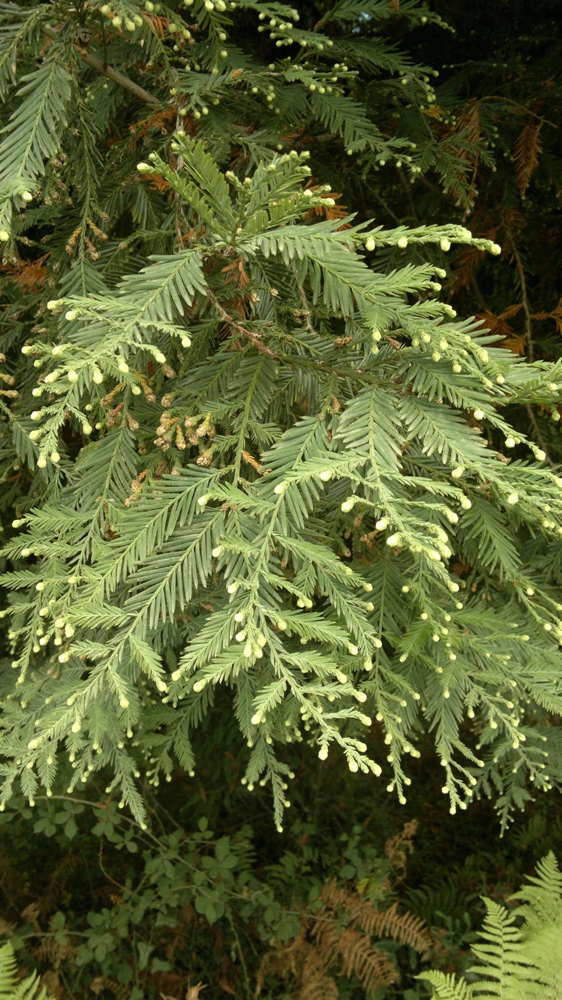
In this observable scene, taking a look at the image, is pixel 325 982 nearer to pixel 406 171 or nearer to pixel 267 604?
pixel 267 604

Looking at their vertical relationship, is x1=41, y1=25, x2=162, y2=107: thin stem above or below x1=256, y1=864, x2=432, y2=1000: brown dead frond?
above

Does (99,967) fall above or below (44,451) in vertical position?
below

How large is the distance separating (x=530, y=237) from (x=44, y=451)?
238cm

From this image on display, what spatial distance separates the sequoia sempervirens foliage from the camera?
1.17 m

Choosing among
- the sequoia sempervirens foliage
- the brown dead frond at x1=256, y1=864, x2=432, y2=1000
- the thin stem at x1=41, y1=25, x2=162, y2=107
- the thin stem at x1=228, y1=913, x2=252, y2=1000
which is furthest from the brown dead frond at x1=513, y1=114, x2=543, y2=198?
the thin stem at x1=228, y1=913, x2=252, y2=1000

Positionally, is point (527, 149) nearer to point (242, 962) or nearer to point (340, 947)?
point (340, 947)

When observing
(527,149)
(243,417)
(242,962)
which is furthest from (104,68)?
(242,962)

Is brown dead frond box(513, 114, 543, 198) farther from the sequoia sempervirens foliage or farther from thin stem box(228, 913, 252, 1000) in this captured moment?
thin stem box(228, 913, 252, 1000)

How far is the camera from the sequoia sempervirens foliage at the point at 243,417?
117 cm

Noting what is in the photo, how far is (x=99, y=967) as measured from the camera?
3707mm

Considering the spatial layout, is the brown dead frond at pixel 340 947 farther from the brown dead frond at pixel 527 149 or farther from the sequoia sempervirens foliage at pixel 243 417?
the brown dead frond at pixel 527 149

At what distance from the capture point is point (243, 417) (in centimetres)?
146

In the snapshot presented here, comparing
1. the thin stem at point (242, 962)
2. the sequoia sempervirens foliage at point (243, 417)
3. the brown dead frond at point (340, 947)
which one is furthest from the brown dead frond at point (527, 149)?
the thin stem at point (242, 962)

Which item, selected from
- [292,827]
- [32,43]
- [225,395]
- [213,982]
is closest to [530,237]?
[225,395]
